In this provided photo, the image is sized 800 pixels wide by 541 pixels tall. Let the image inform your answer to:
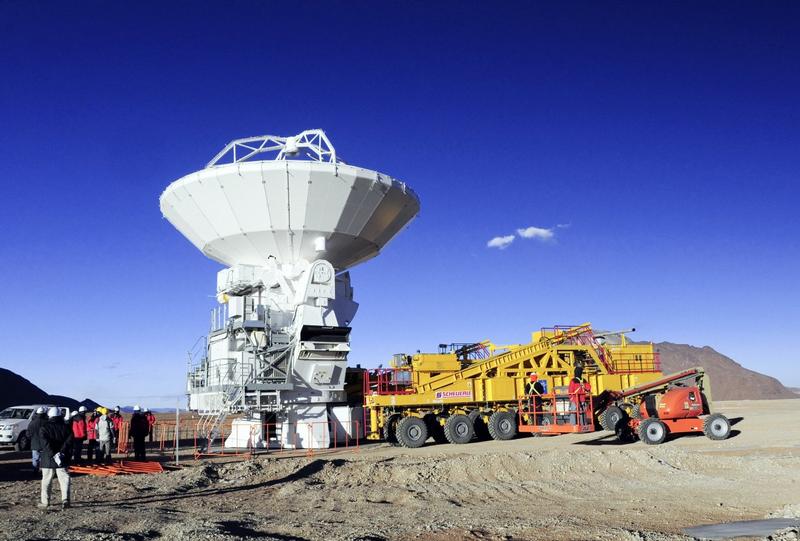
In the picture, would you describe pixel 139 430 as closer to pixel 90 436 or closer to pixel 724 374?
pixel 90 436

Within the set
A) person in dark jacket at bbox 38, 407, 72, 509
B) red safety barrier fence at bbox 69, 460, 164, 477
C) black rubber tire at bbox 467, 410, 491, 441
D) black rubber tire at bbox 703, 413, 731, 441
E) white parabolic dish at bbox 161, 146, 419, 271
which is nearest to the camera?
person in dark jacket at bbox 38, 407, 72, 509

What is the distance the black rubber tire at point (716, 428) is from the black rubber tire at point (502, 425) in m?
5.84

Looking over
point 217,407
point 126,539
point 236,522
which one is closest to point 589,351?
point 217,407

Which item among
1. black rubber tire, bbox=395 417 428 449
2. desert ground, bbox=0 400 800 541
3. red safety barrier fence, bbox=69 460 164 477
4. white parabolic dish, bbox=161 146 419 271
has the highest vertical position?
white parabolic dish, bbox=161 146 419 271

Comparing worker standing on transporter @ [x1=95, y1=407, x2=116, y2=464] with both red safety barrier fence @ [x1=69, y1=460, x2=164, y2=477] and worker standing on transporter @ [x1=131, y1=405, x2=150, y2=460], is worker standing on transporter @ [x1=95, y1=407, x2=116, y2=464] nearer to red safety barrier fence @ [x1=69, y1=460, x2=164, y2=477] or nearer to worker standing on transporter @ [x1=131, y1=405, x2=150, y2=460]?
worker standing on transporter @ [x1=131, y1=405, x2=150, y2=460]

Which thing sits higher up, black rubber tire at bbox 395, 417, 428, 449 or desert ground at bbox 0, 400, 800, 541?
black rubber tire at bbox 395, 417, 428, 449

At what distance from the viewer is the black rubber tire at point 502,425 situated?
23.9 meters

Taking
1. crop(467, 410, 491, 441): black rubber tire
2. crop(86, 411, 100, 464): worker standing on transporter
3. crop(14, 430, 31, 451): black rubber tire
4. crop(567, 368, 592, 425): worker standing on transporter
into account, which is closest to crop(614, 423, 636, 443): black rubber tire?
crop(567, 368, 592, 425): worker standing on transporter

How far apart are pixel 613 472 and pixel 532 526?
701 cm

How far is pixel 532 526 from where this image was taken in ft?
33.0

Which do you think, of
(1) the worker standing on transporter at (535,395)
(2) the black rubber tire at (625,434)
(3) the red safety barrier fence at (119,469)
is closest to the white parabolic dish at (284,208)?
(1) the worker standing on transporter at (535,395)

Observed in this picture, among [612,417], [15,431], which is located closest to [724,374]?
[612,417]

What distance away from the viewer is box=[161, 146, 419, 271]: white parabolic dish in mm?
24797

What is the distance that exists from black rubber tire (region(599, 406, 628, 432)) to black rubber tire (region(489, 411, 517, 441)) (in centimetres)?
287
